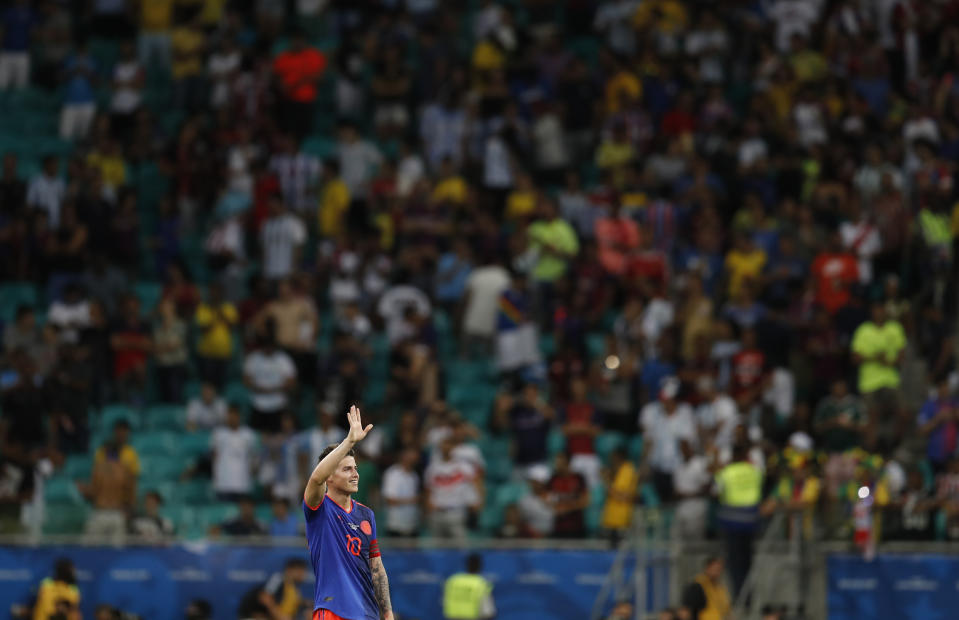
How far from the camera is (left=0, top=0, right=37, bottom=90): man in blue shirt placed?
31.2 metres

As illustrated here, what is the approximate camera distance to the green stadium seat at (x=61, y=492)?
80.1 ft

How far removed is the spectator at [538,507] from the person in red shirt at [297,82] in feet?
29.4

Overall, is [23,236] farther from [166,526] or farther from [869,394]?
[869,394]

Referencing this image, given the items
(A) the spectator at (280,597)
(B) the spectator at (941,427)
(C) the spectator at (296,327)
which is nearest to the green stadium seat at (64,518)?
(A) the spectator at (280,597)

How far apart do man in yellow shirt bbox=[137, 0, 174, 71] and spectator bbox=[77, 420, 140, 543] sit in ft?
30.0

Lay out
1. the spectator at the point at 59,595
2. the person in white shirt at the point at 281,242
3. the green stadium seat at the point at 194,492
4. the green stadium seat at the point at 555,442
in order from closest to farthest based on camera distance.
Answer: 1. the spectator at the point at 59,595
2. the green stadium seat at the point at 555,442
3. the green stadium seat at the point at 194,492
4. the person in white shirt at the point at 281,242

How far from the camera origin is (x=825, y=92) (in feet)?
94.5

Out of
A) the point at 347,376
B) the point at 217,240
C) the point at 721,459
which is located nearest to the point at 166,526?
the point at 347,376

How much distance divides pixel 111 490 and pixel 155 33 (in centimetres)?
1031

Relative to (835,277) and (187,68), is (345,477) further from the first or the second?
(187,68)

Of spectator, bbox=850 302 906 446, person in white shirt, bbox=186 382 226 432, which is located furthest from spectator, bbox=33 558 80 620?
spectator, bbox=850 302 906 446

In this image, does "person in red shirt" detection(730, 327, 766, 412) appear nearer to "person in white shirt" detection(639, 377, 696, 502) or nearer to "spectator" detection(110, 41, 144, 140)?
"person in white shirt" detection(639, 377, 696, 502)

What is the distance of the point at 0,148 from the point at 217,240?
5461 millimetres

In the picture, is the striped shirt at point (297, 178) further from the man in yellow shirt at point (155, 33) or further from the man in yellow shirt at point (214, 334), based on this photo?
the man in yellow shirt at point (155, 33)
